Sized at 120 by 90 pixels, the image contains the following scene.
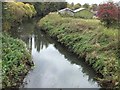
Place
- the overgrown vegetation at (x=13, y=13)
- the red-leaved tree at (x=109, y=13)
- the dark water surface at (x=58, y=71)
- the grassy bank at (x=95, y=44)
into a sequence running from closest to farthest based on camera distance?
the dark water surface at (x=58, y=71)
the grassy bank at (x=95, y=44)
the red-leaved tree at (x=109, y=13)
the overgrown vegetation at (x=13, y=13)

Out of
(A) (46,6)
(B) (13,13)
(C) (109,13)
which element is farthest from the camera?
(A) (46,6)

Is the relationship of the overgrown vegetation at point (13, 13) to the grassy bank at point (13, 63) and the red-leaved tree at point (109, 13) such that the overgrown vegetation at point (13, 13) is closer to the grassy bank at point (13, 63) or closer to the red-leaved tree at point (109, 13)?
the grassy bank at point (13, 63)

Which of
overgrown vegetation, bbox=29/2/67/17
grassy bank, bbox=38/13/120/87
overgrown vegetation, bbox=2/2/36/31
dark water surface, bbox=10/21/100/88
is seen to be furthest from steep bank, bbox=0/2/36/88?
overgrown vegetation, bbox=29/2/67/17

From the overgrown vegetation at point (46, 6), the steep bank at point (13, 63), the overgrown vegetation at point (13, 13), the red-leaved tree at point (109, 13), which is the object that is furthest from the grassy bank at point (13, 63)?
the overgrown vegetation at point (46, 6)

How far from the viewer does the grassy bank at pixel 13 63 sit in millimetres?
12559

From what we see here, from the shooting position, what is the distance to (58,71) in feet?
54.1

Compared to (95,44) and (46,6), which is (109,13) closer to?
(95,44)

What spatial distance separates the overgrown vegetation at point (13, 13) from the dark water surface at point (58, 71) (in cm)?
344

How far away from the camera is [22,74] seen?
14.2m

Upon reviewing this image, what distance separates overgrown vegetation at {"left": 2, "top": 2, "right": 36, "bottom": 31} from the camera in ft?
77.5

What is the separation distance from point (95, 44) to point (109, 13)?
11.0ft

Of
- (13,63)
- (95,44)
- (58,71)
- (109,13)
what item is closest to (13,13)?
(109,13)

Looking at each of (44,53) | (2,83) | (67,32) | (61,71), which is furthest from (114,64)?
(67,32)

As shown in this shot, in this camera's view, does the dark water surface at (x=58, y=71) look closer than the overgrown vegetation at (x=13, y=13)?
Yes
